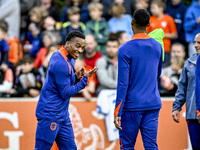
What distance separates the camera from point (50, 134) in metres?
4.34

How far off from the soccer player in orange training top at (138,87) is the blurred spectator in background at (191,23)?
4.40 meters

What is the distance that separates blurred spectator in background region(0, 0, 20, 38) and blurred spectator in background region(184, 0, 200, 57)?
491 cm

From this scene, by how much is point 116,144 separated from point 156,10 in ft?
12.3

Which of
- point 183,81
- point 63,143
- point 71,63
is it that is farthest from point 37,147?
point 183,81

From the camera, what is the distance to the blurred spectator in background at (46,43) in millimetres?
8320

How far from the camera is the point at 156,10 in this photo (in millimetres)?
8477

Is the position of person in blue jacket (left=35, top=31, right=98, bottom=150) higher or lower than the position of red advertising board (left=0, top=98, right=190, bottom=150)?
higher

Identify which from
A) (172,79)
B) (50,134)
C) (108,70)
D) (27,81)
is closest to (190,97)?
(50,134)

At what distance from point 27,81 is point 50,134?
10.4 ft

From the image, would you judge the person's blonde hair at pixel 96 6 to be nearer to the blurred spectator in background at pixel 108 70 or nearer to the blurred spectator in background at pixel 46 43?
the blurred spectator in background at pixel 46 43

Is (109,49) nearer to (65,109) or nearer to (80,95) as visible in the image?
(80,95)

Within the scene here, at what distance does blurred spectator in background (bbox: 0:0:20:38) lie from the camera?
980 cm

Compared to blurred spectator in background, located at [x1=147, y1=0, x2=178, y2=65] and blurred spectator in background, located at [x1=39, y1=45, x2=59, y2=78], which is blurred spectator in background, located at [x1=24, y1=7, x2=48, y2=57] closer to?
blurred spectator in background, located at [x1=39, y1=45, x2=59, y2=78]

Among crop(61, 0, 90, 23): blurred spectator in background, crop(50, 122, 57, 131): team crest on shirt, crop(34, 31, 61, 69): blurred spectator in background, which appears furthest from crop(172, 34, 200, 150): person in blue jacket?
crop(61, 0, 90, 23): blurred spectator in background
